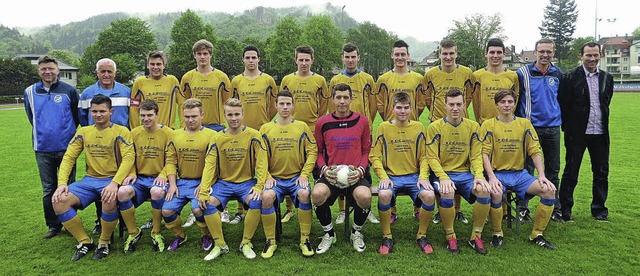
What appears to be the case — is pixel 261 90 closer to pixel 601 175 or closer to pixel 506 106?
pixel 506 106

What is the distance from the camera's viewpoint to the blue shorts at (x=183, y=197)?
4.31 metres

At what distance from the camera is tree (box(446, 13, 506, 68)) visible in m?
55.1

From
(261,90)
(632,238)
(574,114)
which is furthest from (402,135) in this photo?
(632,238)

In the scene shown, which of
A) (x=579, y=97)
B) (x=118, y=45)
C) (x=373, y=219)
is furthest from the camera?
(x=118, y=45)

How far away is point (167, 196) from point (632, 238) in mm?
5001

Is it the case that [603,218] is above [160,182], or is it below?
below

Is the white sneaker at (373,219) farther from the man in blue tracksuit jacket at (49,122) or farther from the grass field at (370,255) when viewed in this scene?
the man in blue tracksuit jacket at (49,122)

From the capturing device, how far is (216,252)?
4211mm

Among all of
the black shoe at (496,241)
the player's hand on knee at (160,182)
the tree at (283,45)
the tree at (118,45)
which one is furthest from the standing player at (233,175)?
the tree at (118,45)

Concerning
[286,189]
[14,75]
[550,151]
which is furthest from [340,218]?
[14,75]

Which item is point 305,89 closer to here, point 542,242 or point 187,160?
point 187,160

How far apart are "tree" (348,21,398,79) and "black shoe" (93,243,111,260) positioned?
219 ft

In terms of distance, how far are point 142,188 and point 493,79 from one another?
14.3ft

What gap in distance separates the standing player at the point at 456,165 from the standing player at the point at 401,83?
79cm
